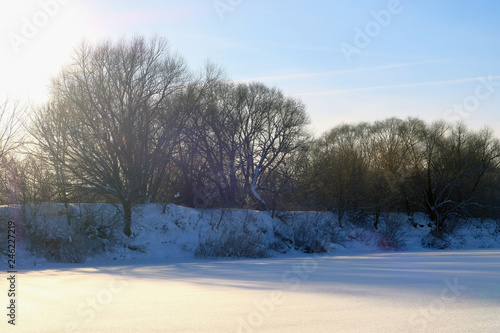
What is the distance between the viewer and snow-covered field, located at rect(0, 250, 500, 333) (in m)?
6.34

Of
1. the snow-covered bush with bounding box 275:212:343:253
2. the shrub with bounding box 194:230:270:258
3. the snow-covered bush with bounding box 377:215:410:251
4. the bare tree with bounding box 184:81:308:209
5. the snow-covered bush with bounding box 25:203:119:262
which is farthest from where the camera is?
the bare tree with bounding box 184:81:308:209

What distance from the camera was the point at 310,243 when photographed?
94.4ft

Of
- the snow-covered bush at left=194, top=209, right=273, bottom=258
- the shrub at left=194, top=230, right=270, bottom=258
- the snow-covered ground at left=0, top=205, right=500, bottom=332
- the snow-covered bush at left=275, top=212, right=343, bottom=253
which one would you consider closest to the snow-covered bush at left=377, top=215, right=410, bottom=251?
the snow-covered bush at left=275, top=212, right=343, bottom=253

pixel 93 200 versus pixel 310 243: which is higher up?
pixel 93 200

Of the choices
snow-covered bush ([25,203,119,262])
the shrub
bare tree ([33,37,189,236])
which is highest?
bare tree ([33,37,189,236])

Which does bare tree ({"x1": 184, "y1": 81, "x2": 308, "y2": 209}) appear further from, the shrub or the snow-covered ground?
the snow-covered ground

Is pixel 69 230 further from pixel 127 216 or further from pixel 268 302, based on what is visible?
pixel 268 302

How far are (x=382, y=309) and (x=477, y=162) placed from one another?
41.6m

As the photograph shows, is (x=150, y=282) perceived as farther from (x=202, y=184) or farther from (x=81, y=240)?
(x=202, y=184)

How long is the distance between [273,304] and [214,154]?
102ft

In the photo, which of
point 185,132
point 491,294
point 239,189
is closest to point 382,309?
point 491,294

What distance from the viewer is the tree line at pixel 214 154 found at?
24.5m

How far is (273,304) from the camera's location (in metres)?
7.94

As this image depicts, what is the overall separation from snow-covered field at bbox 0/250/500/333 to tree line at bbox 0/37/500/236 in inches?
529
